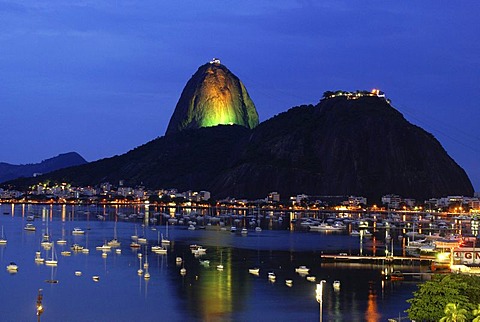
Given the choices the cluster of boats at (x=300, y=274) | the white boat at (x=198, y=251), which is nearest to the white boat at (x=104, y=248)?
the white boat at (x=198, y=251)

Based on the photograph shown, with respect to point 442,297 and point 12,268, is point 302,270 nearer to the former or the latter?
point 12,268

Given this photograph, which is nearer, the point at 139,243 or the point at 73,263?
the point at 73,263

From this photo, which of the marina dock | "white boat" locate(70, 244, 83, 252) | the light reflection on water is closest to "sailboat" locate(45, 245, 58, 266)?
the light reflection on water

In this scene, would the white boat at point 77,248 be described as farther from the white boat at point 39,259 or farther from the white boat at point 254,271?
the white boat at point 254,271

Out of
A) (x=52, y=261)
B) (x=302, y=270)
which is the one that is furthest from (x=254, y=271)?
(x=52, y=261)

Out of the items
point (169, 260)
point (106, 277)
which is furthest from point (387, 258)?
point (106, 277)

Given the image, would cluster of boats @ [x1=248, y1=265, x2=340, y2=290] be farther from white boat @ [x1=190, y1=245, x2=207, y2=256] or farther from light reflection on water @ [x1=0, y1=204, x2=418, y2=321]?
white boat @ [x1=190, y1=245, x2=207, y2=256]

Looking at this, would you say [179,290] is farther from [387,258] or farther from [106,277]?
[387,258]
